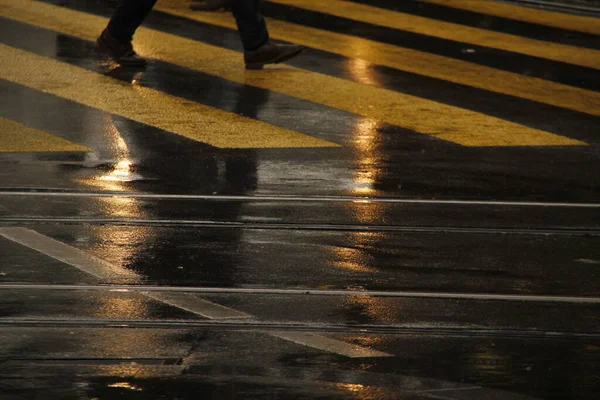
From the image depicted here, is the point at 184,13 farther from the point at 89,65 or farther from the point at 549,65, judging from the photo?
the point at 549,65

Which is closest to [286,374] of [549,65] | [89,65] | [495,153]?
[495,153]

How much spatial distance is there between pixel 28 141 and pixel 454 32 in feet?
16.8

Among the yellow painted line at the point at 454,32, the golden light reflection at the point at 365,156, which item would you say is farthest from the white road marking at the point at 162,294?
the yellow painted line at the point at 454,32

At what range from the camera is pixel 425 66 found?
1014 cm

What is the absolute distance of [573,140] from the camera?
801 cm

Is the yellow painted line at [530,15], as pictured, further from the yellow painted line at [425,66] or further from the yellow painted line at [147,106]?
the yellow painted line at [147,106]

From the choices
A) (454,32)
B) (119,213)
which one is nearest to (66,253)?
(119,213)

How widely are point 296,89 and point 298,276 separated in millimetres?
3876

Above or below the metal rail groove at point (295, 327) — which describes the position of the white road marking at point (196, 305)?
below

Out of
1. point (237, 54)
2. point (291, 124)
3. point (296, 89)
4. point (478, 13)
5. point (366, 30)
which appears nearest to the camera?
point (291, 124)

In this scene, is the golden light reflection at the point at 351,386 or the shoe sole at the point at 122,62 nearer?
the golden light reflection at the point at 351,386

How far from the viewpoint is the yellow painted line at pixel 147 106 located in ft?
25.4

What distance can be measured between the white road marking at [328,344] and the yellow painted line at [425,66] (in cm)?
452

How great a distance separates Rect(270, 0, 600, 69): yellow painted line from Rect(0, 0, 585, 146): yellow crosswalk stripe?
201 cm
